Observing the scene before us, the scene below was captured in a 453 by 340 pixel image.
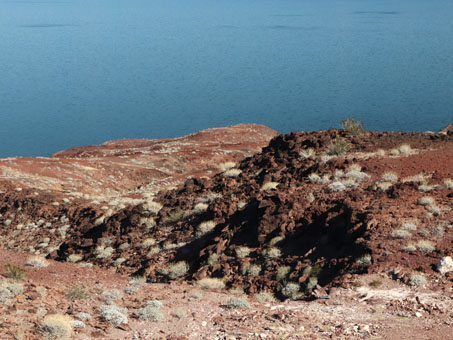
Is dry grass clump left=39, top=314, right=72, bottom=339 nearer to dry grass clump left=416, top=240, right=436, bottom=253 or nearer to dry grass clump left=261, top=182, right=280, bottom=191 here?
dry grass clump left=416, top=240, right=436, bottom=253

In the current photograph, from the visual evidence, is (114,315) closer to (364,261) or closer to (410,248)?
(364,261)

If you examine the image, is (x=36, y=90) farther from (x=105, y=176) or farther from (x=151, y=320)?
(x=151, y=320)

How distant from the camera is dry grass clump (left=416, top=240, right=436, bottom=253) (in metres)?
11.5

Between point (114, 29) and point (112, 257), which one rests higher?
point (114, 29)

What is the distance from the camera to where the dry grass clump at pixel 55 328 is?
343 inches

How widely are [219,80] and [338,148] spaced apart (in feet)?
317

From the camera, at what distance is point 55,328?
28.6ft

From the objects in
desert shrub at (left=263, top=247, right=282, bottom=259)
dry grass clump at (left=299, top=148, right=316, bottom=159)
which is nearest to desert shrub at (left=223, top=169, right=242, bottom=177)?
Result: dry grass clump at (left=299, top=148, right=316, bottom=159)

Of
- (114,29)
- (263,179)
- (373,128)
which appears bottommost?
(373,128)

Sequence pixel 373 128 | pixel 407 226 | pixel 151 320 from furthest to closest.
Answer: pixel 373 128 → pixel 407 226 → pixel 151 320

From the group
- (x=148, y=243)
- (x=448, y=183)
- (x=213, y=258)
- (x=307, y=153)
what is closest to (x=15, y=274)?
(x=213, y=258)

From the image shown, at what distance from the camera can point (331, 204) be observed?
1491cm

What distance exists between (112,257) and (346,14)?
202m

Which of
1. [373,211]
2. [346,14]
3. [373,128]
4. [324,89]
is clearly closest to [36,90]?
[324,89]
